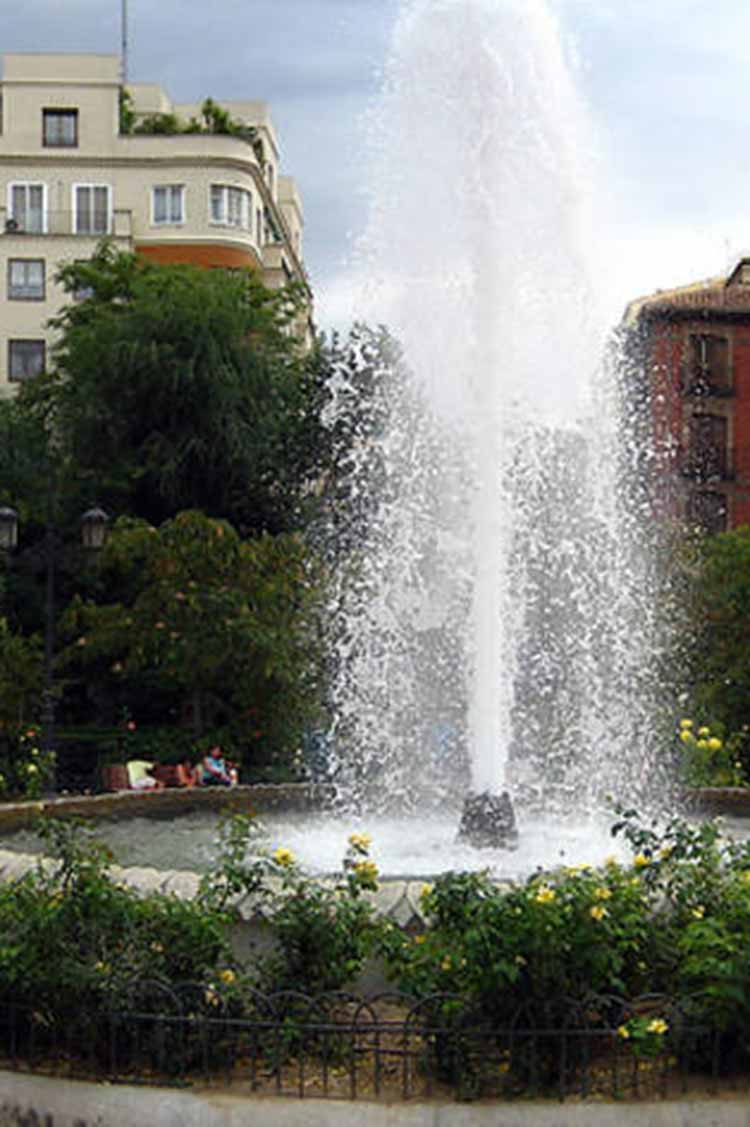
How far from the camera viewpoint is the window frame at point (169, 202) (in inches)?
1816

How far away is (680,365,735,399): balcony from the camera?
48.9 m

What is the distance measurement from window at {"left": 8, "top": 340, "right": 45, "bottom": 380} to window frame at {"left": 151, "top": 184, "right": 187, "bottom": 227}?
4599 mm

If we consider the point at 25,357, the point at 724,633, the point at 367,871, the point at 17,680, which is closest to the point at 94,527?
the point at 17,680

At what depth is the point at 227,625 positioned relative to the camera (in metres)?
24.9

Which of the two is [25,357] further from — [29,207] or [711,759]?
[711,759]

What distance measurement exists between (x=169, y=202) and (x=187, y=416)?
43.9 feet

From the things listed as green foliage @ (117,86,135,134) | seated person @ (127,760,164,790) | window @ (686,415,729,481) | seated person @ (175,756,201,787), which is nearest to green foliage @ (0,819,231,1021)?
seated person @ (127,760,164,790)

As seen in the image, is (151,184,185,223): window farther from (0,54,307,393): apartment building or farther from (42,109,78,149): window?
(42,109,78,149): window

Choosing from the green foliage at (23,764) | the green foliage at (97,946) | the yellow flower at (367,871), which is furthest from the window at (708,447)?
the green foliage at (97,946)

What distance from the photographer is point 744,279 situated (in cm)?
5228

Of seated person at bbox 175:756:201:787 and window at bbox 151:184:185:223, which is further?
window at bbox 151:184:185:223

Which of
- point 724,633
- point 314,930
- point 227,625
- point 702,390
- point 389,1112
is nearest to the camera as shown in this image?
point 389,1112

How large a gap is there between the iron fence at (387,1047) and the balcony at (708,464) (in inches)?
1641

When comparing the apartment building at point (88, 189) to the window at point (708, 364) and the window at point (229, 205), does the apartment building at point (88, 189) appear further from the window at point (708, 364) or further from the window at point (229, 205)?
the window at point (708, 364)
